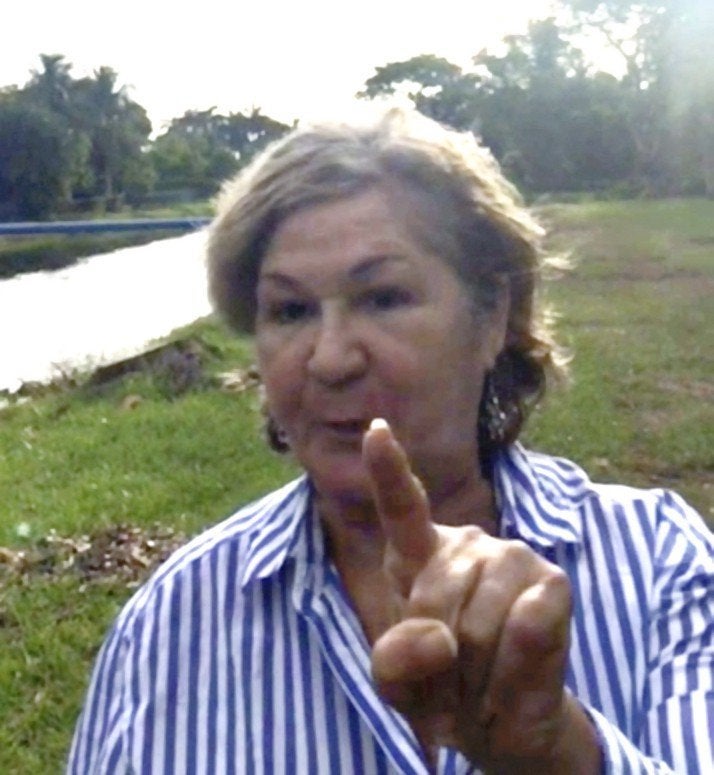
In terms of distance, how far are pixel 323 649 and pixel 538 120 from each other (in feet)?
142

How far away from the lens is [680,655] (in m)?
1.64

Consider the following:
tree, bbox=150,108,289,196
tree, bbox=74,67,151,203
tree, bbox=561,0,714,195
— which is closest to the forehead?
tree, bbox=150,108,289,196

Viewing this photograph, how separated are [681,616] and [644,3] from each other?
38643mm

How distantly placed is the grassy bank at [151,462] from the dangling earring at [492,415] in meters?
0.24

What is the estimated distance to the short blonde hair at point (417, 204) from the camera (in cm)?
184

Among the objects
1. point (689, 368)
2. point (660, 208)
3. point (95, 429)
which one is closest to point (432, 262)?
point (95, 429)

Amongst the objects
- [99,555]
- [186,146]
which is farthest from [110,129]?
[99,555]

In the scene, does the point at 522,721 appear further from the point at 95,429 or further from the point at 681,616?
the point at 95,429

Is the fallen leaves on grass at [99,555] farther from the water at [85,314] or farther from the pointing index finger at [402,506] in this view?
the pointing index finger at [402,506]

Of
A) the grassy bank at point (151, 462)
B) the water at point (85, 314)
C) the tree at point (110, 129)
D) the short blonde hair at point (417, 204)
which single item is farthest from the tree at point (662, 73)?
the short blonde hair at point (417, 204)

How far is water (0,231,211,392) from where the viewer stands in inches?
499

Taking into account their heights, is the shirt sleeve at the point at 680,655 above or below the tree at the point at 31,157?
above

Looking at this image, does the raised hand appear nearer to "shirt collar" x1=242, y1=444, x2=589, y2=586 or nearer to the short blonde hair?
"shirt collar" x1=242, y1=444, x2=589, y2=586

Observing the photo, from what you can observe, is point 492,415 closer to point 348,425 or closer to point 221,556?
point 348,425
